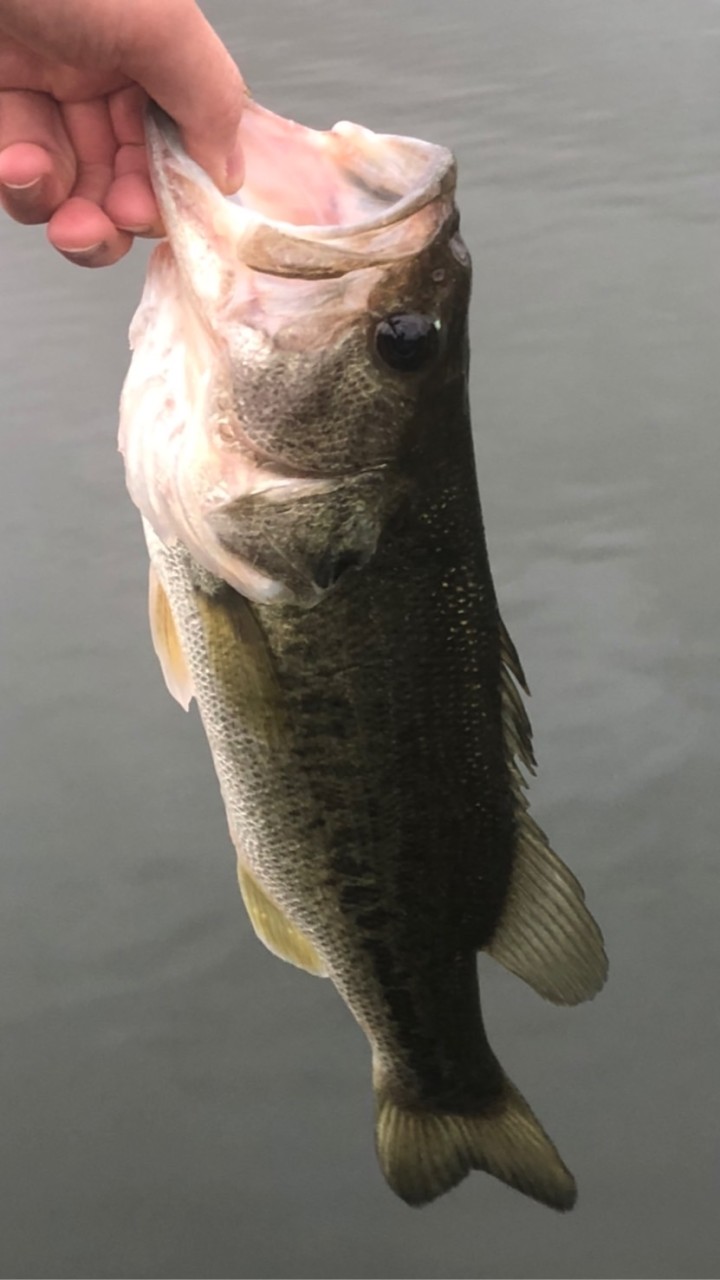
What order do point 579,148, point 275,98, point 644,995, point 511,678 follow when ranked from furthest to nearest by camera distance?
point 275,98 → point 579,148 → point 644,995 → point 511,678

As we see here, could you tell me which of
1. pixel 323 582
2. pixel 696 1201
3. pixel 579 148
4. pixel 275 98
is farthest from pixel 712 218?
pixel 323 582

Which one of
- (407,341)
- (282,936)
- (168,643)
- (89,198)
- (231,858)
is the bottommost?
(231,858)

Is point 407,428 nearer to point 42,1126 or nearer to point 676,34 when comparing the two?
point 42,1126

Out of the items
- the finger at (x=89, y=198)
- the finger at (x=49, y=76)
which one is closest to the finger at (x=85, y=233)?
the finger at (x=89, y=198)

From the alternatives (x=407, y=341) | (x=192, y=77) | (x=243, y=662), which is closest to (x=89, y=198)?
(x=192, y=77)

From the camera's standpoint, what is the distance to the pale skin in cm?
90

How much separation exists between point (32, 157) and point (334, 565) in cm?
50

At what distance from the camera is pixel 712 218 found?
12.4 ft

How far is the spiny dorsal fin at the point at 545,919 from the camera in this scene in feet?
4.02

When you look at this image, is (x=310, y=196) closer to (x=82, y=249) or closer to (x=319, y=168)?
(x=319, y=168)

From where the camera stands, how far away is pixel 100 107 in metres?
1.14

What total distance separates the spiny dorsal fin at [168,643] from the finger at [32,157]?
0.38m

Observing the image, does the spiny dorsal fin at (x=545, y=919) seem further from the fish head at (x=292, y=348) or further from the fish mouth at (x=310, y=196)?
the fish mouth at (x=310, y=196)

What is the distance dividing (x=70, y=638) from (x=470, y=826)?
1.71 m
